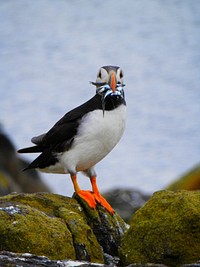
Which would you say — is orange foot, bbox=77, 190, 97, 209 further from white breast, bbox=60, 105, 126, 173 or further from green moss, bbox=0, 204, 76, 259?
green moss, bbox=0, 204, 76, 259

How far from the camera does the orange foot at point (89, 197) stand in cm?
1056

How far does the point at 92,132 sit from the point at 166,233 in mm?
2299

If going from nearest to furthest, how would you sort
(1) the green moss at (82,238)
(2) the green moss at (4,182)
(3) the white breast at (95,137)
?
(1) the green moss at (82,238) → (3) the white breast at (95,137) → (2) the green moss at (4,182)

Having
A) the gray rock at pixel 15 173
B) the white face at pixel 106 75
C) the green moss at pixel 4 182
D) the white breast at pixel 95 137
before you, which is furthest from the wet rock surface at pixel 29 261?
the gray rock at pixel 15 173

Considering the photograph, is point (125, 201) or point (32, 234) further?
point (125, 201)

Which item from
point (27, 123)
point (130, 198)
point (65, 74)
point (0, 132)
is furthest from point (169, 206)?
point (65, 74)

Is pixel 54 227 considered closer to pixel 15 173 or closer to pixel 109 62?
pixel 15 173

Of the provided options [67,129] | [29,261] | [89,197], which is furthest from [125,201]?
[29,261]

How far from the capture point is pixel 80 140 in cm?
1101

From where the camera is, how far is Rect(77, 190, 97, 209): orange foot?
10.6 meters

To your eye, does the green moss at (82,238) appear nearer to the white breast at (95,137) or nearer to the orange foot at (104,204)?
the orange foot at (104,204)

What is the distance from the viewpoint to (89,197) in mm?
10719

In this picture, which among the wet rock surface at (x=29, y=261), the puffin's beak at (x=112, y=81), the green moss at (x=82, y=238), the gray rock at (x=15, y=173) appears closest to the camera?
the wet rock surface at (x=29, y=261)

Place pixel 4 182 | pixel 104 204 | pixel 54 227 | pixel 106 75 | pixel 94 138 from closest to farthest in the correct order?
pixel 54 227 → pixel 106 75 → pixel 104 204 → pixel 94 138 → pixel 4 182
